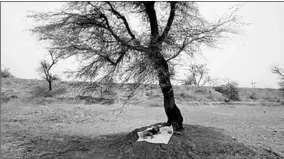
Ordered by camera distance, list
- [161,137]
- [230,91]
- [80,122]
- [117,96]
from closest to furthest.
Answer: [161,137], [80,122], [117,96], [230,91]

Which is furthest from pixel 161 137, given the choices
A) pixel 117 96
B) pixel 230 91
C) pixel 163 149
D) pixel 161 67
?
pixel 230 91

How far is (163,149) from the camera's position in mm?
4332

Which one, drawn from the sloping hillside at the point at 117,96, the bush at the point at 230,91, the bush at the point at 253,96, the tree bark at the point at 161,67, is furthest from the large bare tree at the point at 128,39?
the bush at the point at 253,96

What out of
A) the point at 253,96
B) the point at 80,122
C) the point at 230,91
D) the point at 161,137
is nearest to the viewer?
the point at 161,137

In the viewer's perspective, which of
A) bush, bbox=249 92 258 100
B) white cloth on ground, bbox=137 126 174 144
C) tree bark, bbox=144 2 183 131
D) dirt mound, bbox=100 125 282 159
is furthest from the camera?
bush, bbox=249 92 258 100

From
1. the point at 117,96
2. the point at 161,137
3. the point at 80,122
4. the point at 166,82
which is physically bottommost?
the point at 80,122

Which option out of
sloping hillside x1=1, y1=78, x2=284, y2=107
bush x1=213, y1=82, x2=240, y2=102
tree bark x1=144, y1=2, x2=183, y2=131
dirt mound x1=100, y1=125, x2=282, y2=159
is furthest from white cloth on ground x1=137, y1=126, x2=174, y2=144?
bush x1=213, y1=82, x2=240, y2=102

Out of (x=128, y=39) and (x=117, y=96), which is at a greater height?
(x=128, y=39)

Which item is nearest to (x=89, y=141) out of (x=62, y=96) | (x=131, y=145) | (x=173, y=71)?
(x=131, y=145)

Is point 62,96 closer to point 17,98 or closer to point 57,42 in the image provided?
point 17,98

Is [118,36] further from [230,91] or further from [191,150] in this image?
[230,91]

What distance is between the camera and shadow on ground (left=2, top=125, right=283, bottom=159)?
167 inches

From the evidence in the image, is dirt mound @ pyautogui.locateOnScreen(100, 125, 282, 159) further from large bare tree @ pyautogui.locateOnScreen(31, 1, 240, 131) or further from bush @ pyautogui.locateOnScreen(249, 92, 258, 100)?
bush @ pyautogui.locateOnScreen(249, 92, 258, 100)

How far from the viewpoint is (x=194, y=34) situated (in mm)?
4211
